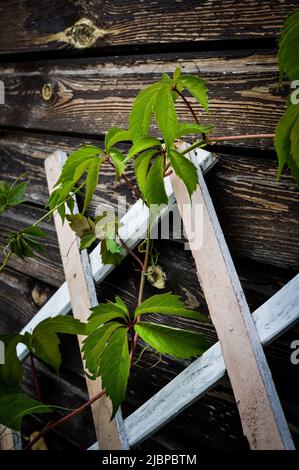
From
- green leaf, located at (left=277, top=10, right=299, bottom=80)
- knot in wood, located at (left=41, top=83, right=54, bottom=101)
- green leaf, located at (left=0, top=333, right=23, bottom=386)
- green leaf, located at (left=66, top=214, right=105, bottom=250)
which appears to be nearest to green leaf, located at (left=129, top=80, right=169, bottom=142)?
green leaf, located at (left=277, top=10, right=299, bottom=80)

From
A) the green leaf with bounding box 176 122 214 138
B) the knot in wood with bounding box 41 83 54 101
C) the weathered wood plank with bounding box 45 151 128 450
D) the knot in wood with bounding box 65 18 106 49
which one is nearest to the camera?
the green leaf with bounding box 176 122 214 138

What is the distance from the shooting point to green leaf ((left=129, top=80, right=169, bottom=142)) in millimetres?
598

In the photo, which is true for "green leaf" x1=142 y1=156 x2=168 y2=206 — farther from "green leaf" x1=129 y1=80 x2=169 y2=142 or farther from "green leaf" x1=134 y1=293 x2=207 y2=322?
"green leaf" x1=134 y1=293 x2=207 y2=322

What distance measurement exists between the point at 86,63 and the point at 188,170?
0.71m

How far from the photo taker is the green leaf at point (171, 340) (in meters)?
0.69

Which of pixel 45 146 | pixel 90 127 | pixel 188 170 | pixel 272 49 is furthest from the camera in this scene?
pixel 45 146

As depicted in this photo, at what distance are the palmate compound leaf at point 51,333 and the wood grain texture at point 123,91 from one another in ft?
1.85

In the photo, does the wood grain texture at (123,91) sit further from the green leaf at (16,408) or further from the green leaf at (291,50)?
the green leaf at (16,408)

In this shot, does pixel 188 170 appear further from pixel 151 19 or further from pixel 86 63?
pixel 86 63

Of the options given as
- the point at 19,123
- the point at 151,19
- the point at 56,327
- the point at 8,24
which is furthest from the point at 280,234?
the point at 8,24

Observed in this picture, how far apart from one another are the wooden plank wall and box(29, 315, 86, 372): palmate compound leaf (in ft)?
1.00

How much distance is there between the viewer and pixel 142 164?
67 centimetres

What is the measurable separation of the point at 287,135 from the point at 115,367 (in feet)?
1.60

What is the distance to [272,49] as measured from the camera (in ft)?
2.57
